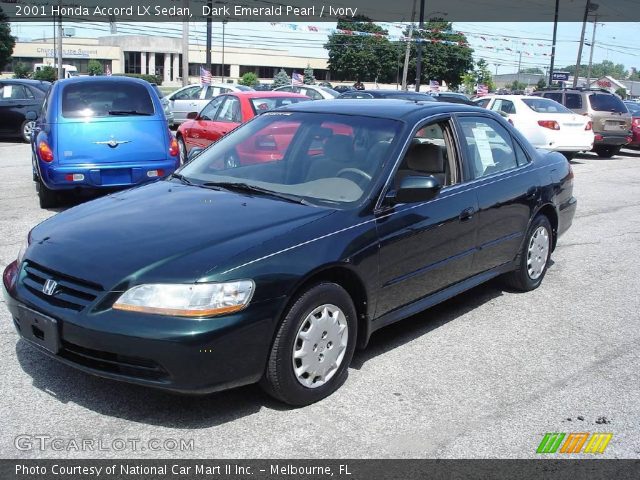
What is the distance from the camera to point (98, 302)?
3197 mm

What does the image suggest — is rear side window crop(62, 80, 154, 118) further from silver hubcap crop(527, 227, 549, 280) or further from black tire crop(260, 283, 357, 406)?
black tire crop(260, 283, 357, 406)

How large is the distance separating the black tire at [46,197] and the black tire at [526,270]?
5.68 m

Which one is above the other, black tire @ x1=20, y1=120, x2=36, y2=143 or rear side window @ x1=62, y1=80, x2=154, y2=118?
rear side window @ x1=62, y1=80, x2=154, y2=118

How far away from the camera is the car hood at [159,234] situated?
3.27 meters

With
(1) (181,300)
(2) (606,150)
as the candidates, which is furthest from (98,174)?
(2) (606,150)

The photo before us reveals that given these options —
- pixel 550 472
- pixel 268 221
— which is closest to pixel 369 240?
pixel 268 221

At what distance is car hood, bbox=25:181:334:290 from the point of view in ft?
10.7

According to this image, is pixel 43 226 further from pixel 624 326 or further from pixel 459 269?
pixel 624 326

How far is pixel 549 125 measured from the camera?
623 inches

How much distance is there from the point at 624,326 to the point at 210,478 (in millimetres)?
3600

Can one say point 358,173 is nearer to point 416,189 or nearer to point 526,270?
point 416,189

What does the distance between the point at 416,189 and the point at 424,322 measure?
140 centimetres

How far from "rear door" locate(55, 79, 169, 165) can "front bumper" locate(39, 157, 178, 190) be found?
0.07 metres

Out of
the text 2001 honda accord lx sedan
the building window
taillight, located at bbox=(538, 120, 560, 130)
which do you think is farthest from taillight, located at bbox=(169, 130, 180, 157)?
the building window
